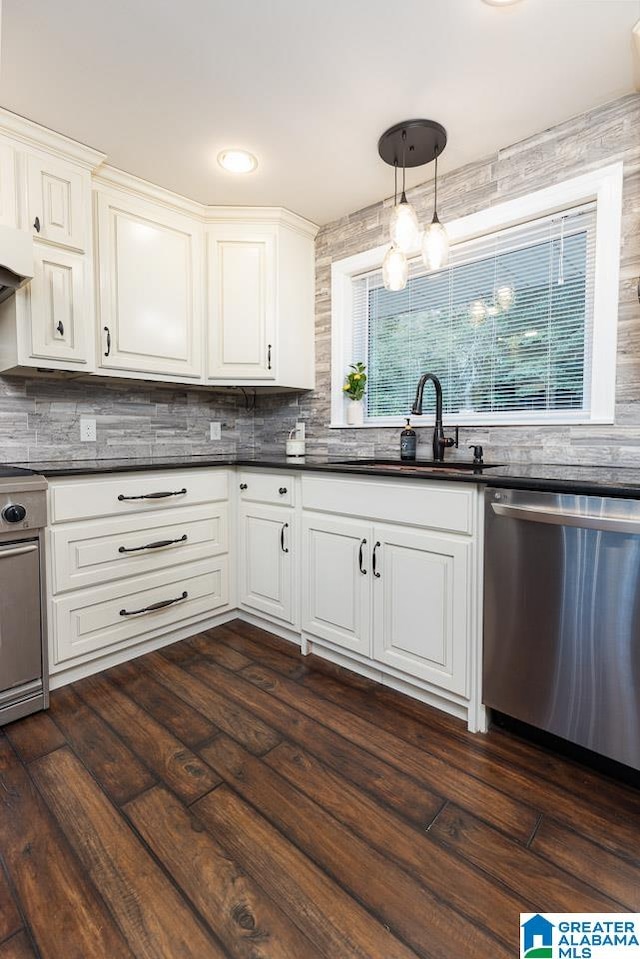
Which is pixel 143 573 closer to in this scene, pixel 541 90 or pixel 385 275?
pixel 385 275

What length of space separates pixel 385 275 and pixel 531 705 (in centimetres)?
168

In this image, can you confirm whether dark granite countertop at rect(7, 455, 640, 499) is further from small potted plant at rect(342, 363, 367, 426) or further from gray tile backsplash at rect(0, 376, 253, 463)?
small potted plant at rect(342, 363, 367, 426)

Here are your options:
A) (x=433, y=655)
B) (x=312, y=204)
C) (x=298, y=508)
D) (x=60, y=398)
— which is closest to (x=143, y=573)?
(x=298, y=508)

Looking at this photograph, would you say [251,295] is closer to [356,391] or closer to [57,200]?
[356,391]

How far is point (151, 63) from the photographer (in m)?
1.64

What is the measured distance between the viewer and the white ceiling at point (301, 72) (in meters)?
1.45

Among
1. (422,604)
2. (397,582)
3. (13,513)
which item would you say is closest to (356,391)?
(397,582)

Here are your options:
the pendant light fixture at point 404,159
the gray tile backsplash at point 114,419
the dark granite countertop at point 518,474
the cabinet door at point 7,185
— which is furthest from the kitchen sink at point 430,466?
the cabinet door at point 7,185

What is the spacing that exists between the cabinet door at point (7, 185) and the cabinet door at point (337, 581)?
175cm

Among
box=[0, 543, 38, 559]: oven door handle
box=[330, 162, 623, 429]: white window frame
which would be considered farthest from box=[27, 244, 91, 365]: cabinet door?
box=[330, 162, 623, 429]: white window frame

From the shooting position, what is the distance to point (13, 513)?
5.48 feet

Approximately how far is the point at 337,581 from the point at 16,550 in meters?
1.25

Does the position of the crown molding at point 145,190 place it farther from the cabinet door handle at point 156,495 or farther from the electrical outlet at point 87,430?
the cabinet door handle at point 156,495

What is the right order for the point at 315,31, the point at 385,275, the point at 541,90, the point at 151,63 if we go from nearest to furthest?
1. the point at 315,31
2. the point at 151,63
3. the point at 541,90
4. the point at 385,275
